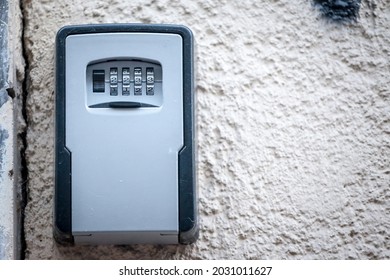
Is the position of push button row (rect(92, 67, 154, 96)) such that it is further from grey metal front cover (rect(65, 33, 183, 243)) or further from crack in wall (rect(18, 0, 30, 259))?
crack in wall (rect(18, 0, 30, 259))

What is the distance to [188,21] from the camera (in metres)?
0.95

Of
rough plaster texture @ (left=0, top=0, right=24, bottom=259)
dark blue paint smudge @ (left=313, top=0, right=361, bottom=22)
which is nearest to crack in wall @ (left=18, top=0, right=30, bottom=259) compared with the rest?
rough plaster texture @ (left=0, top=0, right=24, bottom=259)

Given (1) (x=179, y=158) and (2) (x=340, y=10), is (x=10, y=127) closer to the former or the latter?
(1) (x=179, y=158)

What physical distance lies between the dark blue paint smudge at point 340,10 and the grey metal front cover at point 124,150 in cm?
25

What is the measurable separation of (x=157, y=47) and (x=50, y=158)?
Result: 240 mm

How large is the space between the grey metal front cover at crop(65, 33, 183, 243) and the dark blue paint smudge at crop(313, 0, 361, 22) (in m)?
0.25

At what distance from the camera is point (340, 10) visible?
0.96m

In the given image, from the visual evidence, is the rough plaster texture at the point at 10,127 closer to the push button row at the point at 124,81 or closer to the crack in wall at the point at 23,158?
the crack in wall at the point at 23,158

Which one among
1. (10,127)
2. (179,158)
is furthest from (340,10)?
(10,127)

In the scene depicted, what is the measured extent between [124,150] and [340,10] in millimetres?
409

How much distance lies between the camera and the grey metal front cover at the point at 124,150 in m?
0.85

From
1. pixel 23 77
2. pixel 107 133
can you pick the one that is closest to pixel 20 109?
pixel 23 77

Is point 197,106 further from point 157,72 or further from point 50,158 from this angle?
point 50,158

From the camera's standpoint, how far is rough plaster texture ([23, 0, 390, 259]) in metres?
0.92
